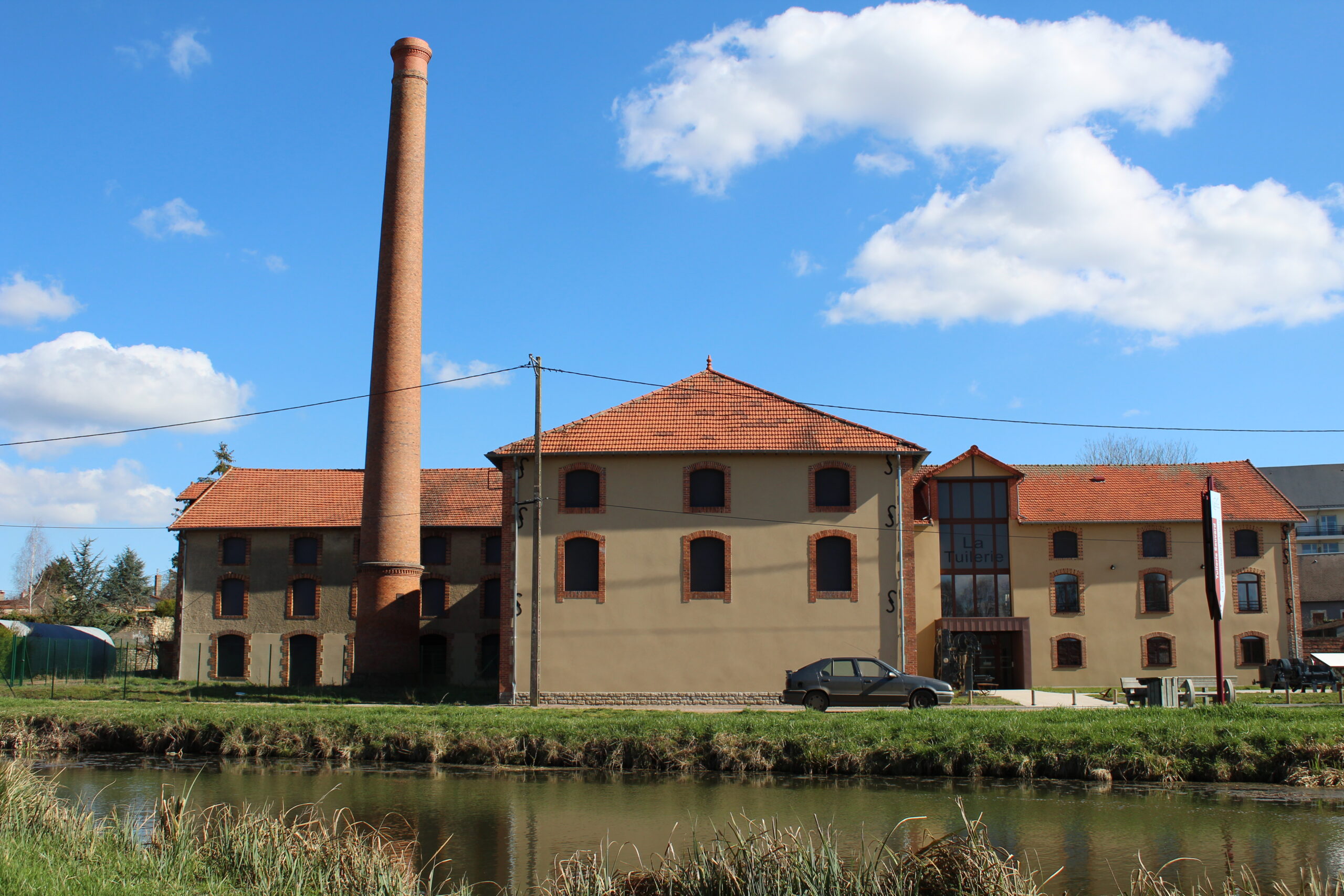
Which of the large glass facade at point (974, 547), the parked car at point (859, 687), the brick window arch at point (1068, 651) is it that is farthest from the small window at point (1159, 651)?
the parked car at point (859, 687)

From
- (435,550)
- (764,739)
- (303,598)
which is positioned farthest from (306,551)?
(764,739)

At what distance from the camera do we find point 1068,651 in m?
36.3

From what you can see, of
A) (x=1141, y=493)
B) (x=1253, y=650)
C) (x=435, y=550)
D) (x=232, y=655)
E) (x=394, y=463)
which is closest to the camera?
(x=394, y=463)

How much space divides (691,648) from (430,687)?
28.5 feet

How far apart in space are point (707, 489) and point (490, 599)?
1548 centimetres

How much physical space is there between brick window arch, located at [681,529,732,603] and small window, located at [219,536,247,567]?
67.7 feet

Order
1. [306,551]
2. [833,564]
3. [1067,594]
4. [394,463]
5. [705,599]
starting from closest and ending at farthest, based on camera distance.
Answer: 1. [705,599]
2. [833,564]
3. [394,463]
4. [1067,594]
5. [306,551]

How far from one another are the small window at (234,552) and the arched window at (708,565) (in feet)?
67.9

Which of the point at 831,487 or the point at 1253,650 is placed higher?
the point at 831,487

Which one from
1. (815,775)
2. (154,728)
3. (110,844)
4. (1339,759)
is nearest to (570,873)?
(110,844)

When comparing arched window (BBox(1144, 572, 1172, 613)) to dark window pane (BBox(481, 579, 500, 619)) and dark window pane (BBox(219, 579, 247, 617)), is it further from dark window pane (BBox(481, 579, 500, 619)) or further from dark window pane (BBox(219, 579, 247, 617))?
dark window pane (BBox(219, 579, 247, 617))

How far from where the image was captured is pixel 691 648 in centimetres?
2788

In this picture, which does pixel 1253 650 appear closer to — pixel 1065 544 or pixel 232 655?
pixel 1065 544

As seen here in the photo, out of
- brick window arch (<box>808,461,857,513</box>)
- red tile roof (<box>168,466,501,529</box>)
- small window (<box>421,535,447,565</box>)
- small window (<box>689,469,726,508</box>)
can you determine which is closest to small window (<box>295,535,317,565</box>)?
red tile roof (<box>168,466,501,529</box>)
